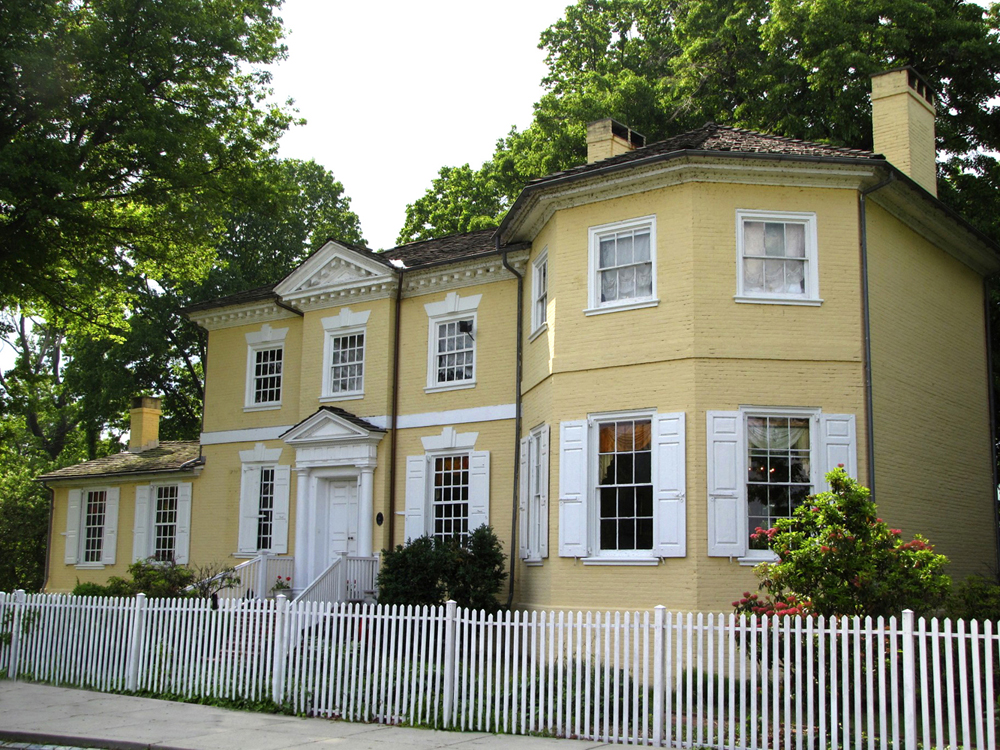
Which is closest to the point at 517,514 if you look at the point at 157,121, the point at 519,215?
the point at 519,215

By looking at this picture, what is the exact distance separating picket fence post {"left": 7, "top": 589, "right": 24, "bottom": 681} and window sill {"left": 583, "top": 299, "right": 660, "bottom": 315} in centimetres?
992

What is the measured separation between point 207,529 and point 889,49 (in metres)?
19.2

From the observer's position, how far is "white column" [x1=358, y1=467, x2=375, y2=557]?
20.1m

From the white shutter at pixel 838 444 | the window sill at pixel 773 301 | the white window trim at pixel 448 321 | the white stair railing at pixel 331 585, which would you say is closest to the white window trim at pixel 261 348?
the white window trim at pixel 448 321

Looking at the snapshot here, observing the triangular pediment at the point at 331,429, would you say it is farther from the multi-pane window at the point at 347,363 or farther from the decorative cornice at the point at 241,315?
the decorative cornice at the point at 241,315

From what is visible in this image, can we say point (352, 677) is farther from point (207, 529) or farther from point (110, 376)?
point (110, 376)

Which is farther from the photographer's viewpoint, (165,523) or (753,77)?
(753,77)

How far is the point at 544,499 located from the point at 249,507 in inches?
365

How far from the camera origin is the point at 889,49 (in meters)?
22.9

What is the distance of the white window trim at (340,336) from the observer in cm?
2130

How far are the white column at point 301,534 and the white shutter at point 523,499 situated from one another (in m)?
5.35

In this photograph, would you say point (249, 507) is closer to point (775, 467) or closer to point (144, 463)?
point (144, 463)

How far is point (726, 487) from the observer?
14.4 meters

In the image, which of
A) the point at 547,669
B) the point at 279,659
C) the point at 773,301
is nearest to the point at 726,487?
the point at 773,301
